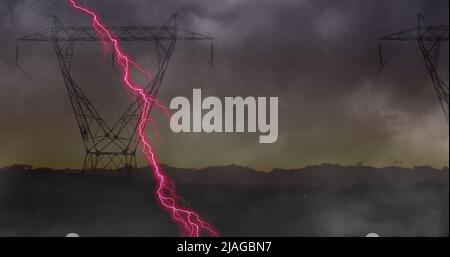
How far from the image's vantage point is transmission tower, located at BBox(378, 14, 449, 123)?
1223 centimetres

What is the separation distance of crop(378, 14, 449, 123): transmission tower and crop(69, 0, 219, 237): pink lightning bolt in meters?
6.26

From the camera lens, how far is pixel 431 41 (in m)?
12.3

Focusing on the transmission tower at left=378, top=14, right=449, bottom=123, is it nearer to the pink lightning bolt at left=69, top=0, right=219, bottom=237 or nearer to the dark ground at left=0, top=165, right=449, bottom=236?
the dark ground at left=0, top=165, right=449, bottom=236

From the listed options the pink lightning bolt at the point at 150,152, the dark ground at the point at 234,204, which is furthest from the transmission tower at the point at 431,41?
the pink lightning bolt at the point at 150,152

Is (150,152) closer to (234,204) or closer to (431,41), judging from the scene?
(234,204)

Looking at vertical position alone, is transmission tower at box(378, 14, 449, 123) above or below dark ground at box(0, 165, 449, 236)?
above

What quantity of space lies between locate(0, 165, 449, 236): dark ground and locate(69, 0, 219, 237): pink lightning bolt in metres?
0.23

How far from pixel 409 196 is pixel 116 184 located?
7465 millimetres

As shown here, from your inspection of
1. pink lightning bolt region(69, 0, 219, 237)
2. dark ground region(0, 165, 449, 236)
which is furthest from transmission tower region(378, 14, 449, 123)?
pink lightning bolt region(69, 0, 219, 237)

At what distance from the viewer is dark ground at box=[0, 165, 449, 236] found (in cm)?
1229

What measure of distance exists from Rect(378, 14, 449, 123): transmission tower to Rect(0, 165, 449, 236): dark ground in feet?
6.63

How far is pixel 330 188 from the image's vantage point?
1288 cm
